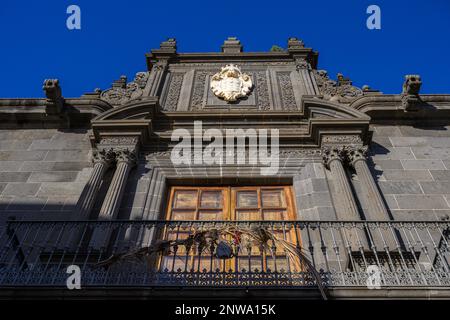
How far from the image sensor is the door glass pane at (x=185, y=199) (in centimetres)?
866

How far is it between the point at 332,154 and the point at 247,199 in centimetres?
Answer: 192

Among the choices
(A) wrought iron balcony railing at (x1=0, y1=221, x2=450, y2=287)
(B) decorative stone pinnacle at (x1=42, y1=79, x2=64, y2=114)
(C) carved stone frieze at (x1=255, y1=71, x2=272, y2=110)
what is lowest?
(A) wrought iron balcony railing at (x1=0, y1=221, x2=450, y2=287)

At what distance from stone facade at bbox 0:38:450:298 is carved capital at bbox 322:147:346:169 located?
20 mm

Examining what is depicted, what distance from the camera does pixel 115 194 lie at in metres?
8.14

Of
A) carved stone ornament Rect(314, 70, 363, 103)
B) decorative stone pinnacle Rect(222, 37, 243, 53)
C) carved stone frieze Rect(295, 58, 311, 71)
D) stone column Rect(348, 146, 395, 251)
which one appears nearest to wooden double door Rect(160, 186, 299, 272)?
stone column Rect(348, 146, 395, 251)

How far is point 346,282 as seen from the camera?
5809 mm

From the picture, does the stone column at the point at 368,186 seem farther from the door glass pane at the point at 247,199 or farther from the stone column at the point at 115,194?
the stone column at the point at 115,194

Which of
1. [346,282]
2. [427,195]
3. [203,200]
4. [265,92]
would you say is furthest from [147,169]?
[427,195]

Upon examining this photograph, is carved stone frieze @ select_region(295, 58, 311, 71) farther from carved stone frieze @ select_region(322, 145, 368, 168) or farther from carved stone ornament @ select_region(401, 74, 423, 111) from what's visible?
carved stone frieze @ select_region(322, 145, 368, 168)

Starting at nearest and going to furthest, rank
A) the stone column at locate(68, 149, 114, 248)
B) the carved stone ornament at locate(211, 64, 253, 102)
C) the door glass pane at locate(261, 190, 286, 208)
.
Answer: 1. the stone column at locate(68, 149, 114, 248)
2. the door glass pane at locate(261, 190, 286, 208)
3. the carved stone ornament at locate(211, 64, 253, 102)

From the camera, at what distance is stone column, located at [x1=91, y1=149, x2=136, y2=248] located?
23.7ft

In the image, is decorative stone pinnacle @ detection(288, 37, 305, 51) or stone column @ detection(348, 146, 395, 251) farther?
decorative stone pinnacle @ detection(288, 37, 305, 51)
